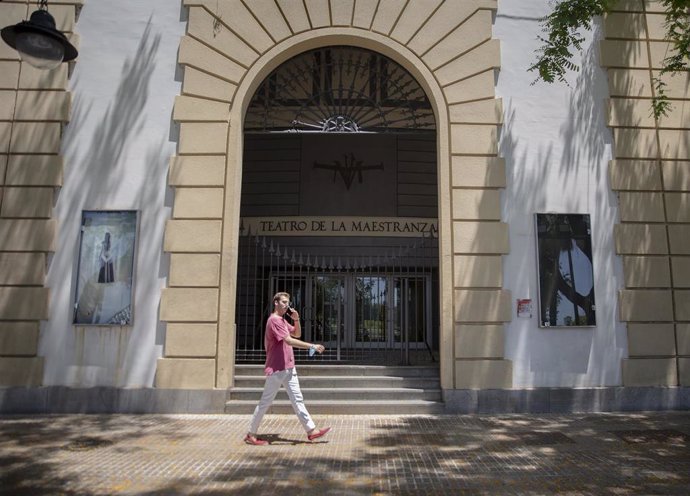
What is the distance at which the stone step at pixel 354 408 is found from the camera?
7.69 metres

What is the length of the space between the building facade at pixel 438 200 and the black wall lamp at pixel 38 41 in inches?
104

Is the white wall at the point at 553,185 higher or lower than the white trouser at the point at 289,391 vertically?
higher

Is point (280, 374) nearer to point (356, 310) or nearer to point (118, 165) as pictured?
point (118, 165)

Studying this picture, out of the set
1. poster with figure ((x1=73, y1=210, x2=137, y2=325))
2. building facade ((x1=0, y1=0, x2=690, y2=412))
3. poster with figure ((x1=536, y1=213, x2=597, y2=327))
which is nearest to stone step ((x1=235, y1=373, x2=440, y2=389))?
building facade ((x1=0, y1=0, x2=690, y2=412))

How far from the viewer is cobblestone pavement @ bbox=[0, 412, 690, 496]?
4648 millimetres

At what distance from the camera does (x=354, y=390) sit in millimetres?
8023

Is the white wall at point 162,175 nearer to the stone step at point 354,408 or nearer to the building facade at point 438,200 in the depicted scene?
the building facade at point 438,200

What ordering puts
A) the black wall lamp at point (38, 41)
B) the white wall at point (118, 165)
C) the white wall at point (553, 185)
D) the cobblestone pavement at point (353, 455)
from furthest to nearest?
1. the white wall at point (553, 185)
2. the white wall at point (118, 165)
3. the black wall lamp at point (38, 41)
4. the cobblestone pavement at point (353, 455)

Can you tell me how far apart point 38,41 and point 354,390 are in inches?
248

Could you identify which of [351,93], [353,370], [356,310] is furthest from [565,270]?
[356,310]

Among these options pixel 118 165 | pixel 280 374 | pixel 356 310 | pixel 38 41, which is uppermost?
pixel 38 41

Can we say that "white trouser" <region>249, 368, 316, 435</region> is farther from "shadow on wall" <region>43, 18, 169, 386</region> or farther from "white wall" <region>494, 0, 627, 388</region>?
"white wall" <region>494, 0, 627, 388</region>

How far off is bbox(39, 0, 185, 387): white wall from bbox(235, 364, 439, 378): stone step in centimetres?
160

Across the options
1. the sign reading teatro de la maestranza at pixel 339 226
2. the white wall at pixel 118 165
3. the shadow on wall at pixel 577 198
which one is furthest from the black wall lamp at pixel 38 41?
the sign reading teatro de la maestranza at pixel 339 226
